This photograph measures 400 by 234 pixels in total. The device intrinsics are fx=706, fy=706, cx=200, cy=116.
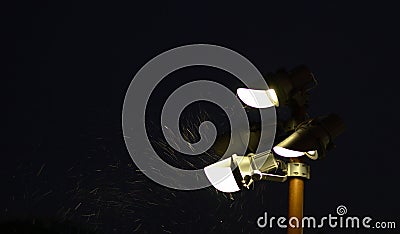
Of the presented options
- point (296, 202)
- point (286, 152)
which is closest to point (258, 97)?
point (286, 152)

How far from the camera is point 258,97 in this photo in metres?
3.31

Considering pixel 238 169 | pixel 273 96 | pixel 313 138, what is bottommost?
pixel 238 169

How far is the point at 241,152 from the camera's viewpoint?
3367 mm

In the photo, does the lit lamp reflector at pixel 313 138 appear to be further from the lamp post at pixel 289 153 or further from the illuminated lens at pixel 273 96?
the illuminated lens at pixel 273 96

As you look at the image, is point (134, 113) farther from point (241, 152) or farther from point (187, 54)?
point (241, 152)

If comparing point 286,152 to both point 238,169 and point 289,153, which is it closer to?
point 289,153

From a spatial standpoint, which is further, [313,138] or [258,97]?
[258,97]

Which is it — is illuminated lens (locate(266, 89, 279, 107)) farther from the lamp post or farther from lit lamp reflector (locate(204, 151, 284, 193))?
lit lamp reflector (locate(204, 151, 284, 193))

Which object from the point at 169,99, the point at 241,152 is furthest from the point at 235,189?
the point at 169,99

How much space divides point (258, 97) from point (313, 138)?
0.36 meters

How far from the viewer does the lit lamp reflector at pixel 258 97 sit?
10.8 feet

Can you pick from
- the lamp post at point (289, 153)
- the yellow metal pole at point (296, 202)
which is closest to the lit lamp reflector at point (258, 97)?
the lamp post at point (289, 153)

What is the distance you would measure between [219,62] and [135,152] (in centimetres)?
143

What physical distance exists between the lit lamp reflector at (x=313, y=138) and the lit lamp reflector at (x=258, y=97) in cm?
19
